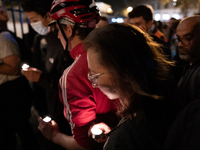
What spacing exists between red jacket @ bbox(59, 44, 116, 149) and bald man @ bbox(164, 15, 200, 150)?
663mm

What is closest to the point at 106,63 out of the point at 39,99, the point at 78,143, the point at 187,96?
the point at 78,143

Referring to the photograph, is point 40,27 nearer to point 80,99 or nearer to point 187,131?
point 80,99

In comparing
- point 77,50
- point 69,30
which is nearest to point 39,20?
point 69,30

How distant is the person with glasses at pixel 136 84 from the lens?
902 millimetres

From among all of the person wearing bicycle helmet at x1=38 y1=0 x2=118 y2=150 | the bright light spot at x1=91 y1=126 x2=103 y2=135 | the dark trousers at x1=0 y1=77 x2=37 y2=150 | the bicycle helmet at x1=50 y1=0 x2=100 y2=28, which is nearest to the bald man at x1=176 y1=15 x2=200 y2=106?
the person wearing bicycle helmet at x1=38 y1=0 x2=118 y2=150

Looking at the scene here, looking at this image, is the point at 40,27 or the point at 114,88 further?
the point at 40,27

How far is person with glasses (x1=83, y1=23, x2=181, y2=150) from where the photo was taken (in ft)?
2.96

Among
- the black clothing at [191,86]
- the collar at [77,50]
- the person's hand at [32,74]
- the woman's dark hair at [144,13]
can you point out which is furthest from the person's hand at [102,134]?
the woman's dark hair at [144,13]

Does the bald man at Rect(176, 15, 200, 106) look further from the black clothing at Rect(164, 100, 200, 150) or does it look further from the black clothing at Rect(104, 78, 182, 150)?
the black clothing at Rect(164, 100, 200, 150)

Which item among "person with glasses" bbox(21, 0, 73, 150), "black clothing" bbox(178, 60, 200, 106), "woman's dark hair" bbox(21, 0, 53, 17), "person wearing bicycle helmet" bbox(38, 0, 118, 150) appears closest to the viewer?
"person wearing bicycle helmet" bbox(38, 0, 118, 150)

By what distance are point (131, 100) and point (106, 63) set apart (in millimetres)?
272

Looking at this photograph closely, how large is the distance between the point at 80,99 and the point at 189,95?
4.91 feet

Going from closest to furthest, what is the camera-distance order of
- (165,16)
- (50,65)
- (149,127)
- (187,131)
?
(187,131), (149,127), (50,65), (165,16)

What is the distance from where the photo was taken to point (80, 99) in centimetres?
127
